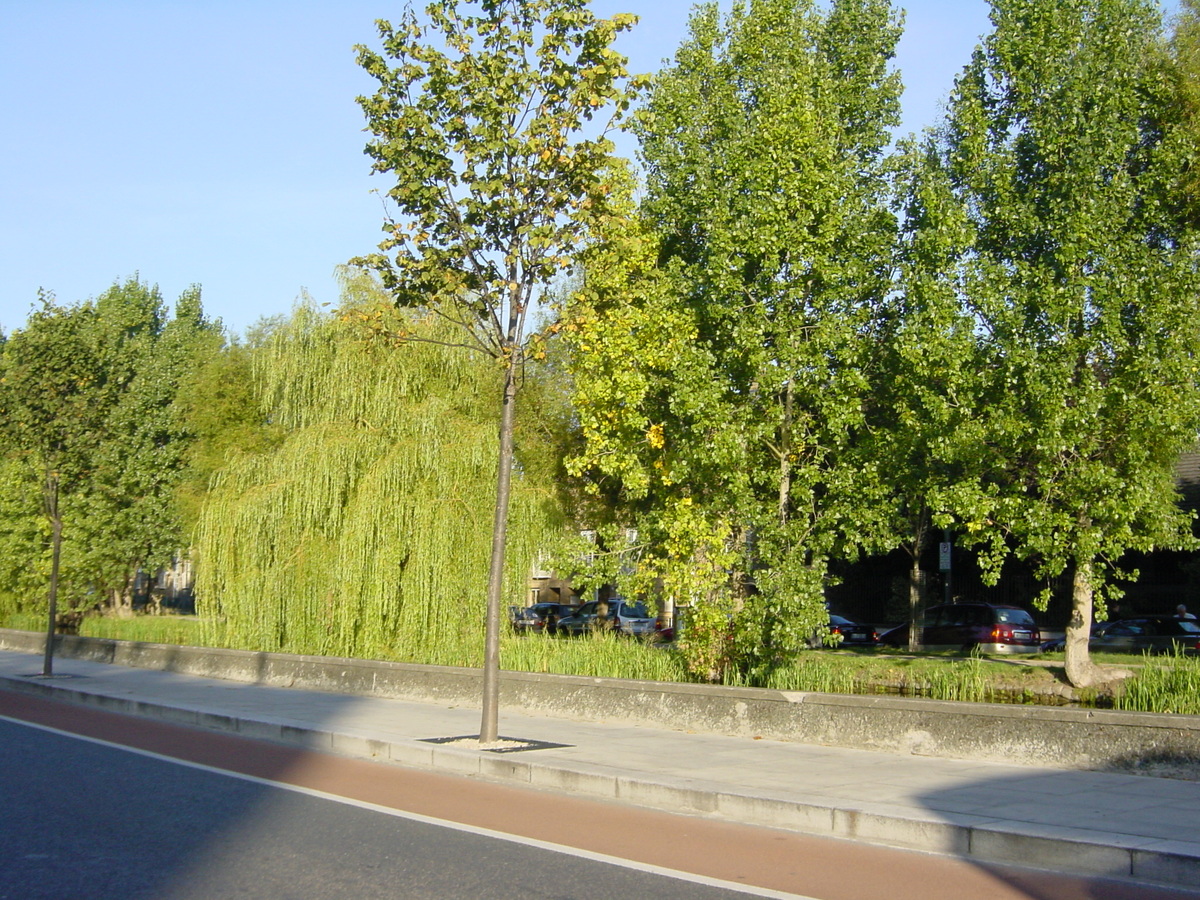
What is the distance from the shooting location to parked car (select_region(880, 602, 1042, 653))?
28.9 metres

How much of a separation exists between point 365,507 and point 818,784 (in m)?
12.8

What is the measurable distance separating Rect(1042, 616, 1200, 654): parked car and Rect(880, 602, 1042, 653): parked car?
1365 mm

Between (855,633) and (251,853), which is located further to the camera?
(855,633)

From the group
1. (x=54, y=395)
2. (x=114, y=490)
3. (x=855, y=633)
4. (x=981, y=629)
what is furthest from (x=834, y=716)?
(x=114, y=490)

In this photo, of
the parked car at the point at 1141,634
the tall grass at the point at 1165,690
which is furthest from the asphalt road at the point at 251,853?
the parked car at the point at 1141,634

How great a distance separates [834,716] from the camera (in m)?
12.5

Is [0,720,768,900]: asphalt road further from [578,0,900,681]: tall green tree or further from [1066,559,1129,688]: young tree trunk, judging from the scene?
[1066,559,1129,688]: young tree trunk

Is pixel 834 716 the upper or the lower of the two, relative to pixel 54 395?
lower

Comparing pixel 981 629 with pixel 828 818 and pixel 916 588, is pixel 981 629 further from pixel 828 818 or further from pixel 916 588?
pixel 828 818

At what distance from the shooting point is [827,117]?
18.2 metres

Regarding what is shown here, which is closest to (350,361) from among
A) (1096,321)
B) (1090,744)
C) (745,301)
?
(745,301)

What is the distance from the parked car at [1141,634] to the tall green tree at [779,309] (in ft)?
46.8

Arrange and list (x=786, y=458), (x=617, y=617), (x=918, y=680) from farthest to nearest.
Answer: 1. (x=617, y=617)
2. (x=786, y=458)
3. (x=918, y=680)

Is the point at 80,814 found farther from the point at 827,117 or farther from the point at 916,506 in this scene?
the point at 827,117
